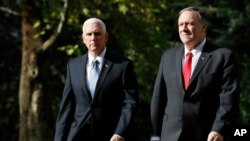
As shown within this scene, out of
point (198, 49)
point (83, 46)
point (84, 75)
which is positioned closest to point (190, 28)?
point (198, 49)

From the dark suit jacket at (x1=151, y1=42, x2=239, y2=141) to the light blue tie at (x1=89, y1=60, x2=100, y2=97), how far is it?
2.79ft

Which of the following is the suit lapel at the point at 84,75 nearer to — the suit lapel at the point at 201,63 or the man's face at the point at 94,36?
the man's face at the point at 94,36

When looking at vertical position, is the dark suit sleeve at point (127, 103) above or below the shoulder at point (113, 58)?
below

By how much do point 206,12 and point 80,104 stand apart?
1632cm

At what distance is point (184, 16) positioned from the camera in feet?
25.0

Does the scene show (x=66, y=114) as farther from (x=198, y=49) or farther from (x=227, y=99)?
(x=227, y=99)

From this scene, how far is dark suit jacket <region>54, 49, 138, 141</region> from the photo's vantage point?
8289 millimetres

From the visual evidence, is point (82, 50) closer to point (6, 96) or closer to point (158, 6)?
point (158, 6)

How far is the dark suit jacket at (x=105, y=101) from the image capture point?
27.2ft

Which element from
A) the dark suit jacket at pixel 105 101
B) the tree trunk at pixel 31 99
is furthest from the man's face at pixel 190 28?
the tree trunk at pixel 31 99

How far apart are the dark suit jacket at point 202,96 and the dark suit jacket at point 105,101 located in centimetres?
59

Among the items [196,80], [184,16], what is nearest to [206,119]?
[196,80]

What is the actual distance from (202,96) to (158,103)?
0.50 meters

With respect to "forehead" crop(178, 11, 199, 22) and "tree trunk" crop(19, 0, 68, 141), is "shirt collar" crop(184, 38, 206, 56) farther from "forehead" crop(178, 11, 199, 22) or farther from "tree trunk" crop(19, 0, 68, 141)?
"tree trunk" crop(19, 0, 68, 141)
